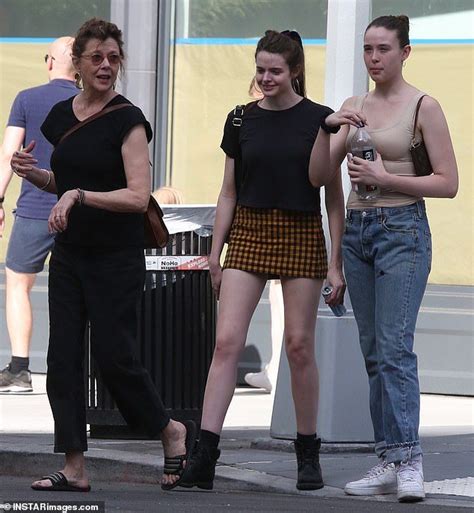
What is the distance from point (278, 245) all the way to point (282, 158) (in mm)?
358

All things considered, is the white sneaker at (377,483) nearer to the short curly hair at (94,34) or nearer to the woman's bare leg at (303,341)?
the woman's bare leg at (303,341)

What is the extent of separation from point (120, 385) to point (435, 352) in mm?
4191

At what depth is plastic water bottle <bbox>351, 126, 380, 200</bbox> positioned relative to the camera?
259 inches

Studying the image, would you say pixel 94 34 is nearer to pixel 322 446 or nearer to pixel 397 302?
pixel 397 302

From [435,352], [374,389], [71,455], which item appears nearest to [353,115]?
[374,389]

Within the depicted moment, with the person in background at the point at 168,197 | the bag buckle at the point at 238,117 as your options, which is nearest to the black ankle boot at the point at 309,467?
the bag buckle at the point at 238,117

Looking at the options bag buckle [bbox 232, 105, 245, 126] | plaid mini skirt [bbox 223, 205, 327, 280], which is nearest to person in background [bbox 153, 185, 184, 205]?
bag buckle [bbox 232, 105, 245, 126]

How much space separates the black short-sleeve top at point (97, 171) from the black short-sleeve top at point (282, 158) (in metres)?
0.47

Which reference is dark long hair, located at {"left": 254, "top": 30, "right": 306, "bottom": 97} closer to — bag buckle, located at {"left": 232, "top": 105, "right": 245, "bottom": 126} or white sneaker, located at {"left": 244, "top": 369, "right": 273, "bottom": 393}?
bag buckle, located at {"left": 232, "top": 105, "right": 245, "bottom": 126}

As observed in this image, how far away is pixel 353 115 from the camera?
6.52m

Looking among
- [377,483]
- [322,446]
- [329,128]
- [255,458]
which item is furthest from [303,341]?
[322,446]

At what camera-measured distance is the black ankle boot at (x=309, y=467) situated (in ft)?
22.6

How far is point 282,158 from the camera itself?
6.85m

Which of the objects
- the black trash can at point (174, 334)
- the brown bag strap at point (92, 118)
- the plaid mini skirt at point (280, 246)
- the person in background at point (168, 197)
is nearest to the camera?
the brown bag strap at point (92, 118)
